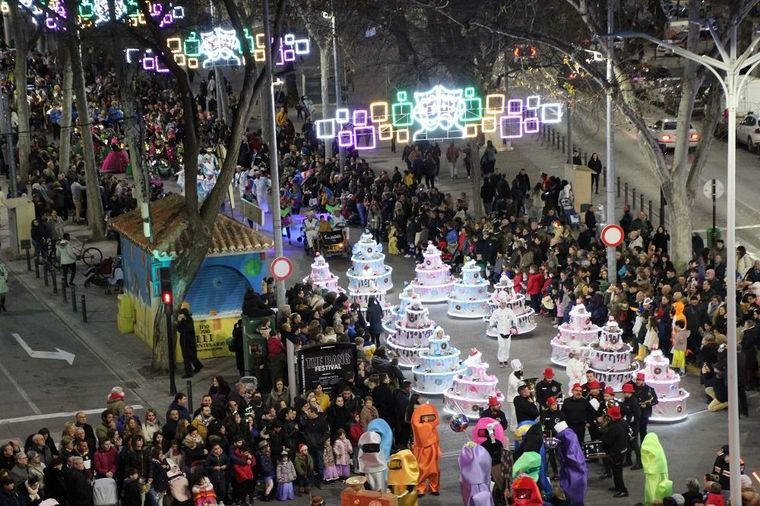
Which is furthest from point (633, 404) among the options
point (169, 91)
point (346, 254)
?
point (169, 91)

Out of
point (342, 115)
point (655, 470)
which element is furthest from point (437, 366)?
point (342, 115)

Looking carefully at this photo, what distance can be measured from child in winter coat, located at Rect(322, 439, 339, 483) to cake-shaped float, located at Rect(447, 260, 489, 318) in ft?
33.3

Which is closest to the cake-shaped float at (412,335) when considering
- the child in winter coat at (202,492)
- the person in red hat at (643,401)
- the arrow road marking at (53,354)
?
the person in red hat at (643,401)

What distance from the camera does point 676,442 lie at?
25.2m

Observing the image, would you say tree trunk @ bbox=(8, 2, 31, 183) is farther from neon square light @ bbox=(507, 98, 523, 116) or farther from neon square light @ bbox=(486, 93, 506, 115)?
neon square light @ bbox=(507, 98, 523, 116)

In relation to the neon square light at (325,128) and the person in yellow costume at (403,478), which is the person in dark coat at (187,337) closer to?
the neon square light at (325,128)

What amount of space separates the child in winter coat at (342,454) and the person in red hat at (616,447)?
13.4ft

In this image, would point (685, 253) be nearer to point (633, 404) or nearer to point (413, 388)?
point (413, 388)

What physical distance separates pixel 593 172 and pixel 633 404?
19882mm

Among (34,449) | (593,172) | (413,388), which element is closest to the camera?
(34,449)

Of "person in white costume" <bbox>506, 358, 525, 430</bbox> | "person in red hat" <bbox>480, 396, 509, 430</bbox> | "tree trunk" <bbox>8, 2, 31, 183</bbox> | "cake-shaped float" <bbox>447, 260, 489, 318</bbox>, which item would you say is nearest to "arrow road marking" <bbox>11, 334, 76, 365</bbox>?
"cake-shaped float" <bbox>447, 260, 489, 318</bbox>

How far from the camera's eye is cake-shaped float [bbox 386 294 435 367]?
2994cm

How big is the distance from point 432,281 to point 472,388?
835 centimetres

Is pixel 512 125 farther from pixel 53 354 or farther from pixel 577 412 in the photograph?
pixel 577 412
